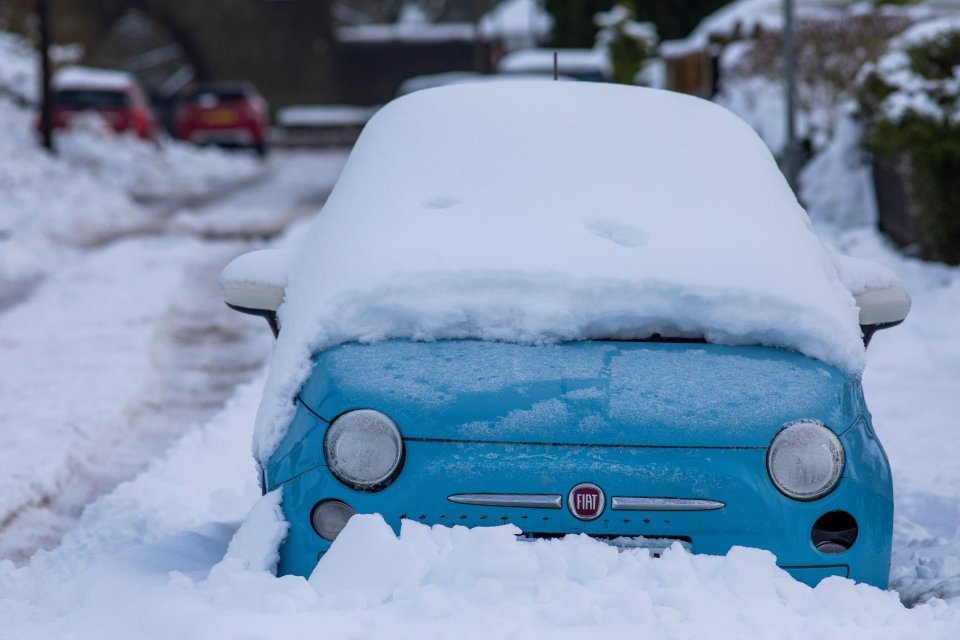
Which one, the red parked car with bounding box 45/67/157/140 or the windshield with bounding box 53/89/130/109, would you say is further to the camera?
the windshield with bounding box 53/89/130/109

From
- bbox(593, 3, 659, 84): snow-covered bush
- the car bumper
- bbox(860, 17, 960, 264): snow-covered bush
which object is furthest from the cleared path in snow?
bbox(593, 3, 659, 84): snow-covered bush

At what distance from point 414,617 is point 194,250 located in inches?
436

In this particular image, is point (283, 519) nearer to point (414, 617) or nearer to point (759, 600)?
point (414, 617)

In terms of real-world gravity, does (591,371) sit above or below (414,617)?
above

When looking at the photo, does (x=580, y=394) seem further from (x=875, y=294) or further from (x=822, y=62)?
(x=822, y=62)

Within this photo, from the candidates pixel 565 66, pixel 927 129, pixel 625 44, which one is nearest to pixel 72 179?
pixel 565 66

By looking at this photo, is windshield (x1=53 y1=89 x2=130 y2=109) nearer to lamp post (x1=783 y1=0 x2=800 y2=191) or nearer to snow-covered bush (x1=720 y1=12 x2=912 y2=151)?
snow-covered bush (x1=720 y1=12 x2=912 y2=151)

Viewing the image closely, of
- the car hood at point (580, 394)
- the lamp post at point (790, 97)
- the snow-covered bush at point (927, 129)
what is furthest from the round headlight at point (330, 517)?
the lamp post at point (790, 97)

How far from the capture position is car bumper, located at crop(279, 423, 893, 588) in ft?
11.1

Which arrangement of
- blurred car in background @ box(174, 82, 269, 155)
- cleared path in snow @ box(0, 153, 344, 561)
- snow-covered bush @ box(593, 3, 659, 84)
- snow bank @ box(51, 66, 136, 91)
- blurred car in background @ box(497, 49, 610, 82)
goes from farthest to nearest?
snow-covered bush @ box(593, 3, 659, 84) < blurred car in background @ box(174, 82, 269, 155) < blurred car in background @ box(497, 49, 610, 82) < snow bank @ box(51, 66, 136, 91) < cleared path in snow @ box(0, 153, 344, 561)

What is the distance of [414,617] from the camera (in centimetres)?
318

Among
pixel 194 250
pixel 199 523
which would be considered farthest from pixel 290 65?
pixel 199 523

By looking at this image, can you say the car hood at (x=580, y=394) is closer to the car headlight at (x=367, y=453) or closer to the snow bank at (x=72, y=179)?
the car headlight at (x=367, y=453)

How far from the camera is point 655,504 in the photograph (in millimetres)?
3402
